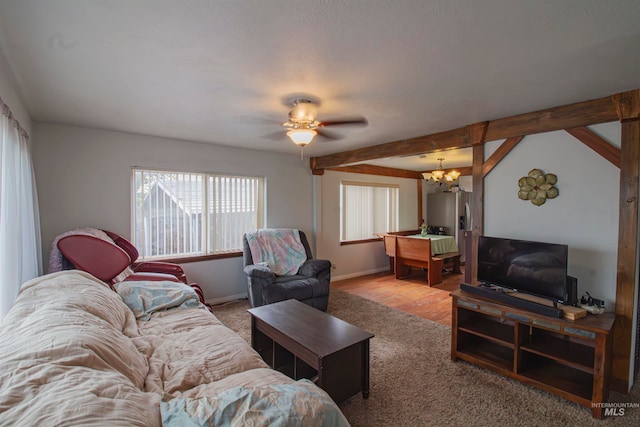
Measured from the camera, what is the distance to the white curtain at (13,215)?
5.94ft

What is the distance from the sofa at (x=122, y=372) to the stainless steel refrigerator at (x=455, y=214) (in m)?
6.27

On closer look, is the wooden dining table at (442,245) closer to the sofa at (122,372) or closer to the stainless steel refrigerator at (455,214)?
the stainless steel refrigerator at (455,214)

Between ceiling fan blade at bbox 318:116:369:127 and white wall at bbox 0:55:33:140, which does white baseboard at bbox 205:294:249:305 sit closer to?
white wall at bbox 0:55:33:140

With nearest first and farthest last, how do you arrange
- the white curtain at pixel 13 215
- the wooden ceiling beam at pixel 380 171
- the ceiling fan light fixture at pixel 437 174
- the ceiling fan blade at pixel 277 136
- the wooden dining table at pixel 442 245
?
the white curtain at pixel 13 215
the ceiling fan blade at pixel 277 136
the wooden dining table at pixel 442 245
the ceiling fan light fixture at pixel 437 174
the wooden ceiling beam at pixel 380 171

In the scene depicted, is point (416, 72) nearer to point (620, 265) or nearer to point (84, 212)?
point (620, 265)

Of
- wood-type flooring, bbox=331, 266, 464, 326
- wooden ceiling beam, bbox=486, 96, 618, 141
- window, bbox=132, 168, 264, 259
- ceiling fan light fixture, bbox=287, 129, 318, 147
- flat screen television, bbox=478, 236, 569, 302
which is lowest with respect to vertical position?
wood-type flooring, bbox=331, 266, 464, 326

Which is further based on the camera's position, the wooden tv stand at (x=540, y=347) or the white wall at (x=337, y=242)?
the white wall at (x=337, y=242)

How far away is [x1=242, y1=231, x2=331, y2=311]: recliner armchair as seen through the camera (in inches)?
145

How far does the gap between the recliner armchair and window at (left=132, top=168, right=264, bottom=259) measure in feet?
1.53

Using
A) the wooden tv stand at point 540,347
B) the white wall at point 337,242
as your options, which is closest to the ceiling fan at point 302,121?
the wooden tv stand at point 540,347

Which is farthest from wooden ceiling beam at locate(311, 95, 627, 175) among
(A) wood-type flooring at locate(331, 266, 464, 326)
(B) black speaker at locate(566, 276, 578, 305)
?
(A) wood-type flooring at locate(331, 266, 464, 326)

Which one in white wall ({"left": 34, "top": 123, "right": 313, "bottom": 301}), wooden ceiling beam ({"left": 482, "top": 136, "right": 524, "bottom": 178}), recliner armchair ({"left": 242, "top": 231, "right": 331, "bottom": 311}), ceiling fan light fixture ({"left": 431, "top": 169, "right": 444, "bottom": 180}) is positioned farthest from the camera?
ceiling fan light fixture ({"left": 431, "top": 169, "right": 444, "bottom": 180})

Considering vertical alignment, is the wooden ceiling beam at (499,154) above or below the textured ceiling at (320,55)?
below

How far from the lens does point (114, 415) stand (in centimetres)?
87
